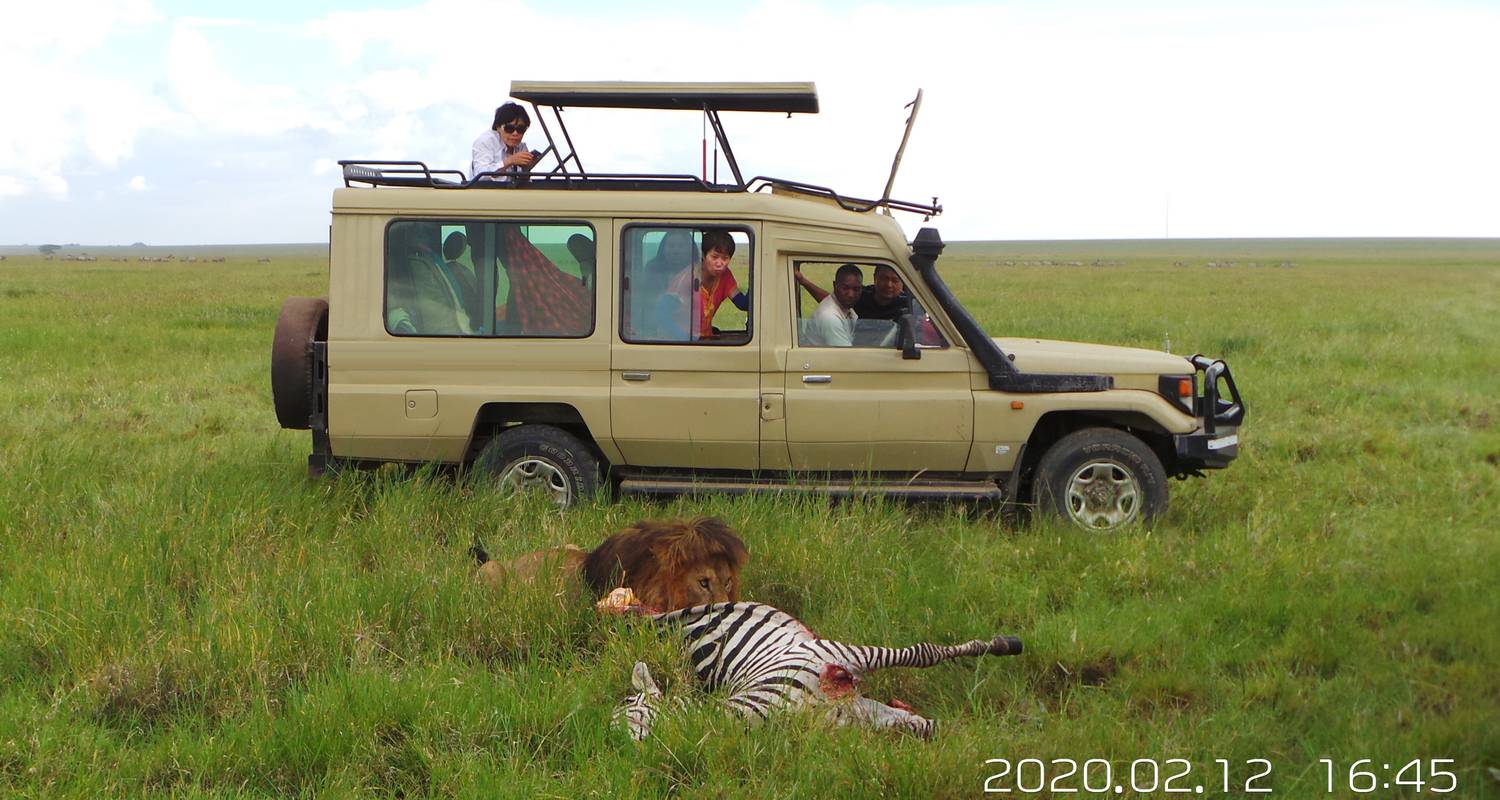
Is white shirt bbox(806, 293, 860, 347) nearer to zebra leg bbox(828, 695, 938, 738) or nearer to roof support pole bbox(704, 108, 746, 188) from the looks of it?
roof support pole bbox(704, 108, 746, 188)

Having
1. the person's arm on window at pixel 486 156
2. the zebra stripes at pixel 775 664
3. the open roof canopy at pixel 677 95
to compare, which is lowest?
the zebra stripes at pixel 775 664

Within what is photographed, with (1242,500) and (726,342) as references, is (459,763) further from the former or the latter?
(1242,500)

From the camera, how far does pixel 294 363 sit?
6.80 m

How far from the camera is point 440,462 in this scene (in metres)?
6.97

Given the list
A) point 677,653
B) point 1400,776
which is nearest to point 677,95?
point 677,653

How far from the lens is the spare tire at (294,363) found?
6.80 meters

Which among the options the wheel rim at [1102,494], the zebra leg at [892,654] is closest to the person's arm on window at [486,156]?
the wheel rim at [1102,494]

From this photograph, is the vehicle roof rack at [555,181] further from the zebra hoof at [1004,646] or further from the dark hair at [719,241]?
the zebra hoof at [1004,646]

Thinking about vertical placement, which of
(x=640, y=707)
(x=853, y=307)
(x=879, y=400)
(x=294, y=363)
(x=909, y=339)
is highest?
(x=853, y=307)

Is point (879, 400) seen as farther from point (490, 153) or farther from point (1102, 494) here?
point (490, 153)

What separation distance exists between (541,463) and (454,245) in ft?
3.96

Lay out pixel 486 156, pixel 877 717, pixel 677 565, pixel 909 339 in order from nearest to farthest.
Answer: pixel 877 717 < pixel 677 565 < pixel 909 339 < pixel 486 156

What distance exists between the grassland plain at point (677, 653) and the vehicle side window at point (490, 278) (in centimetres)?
85

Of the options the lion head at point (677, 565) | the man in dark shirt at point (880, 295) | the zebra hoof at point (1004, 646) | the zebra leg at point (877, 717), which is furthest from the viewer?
the man in dark shirt at point (880, 295)
